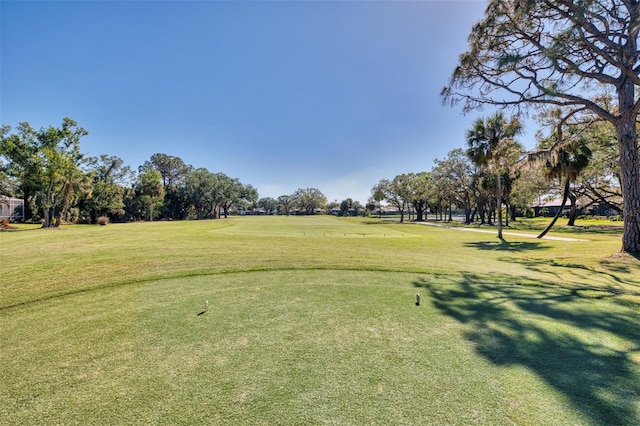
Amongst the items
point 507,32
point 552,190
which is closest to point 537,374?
point 507,32

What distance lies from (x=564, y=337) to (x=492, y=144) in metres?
21.0

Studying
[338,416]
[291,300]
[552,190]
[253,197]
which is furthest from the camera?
[253,197]

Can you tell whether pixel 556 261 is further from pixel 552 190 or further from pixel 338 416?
pixel 552 190

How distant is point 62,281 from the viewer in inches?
280

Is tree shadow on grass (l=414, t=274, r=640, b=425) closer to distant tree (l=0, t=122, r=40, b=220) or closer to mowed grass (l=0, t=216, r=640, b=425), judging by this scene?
mowed grass (l=0, t=216, r=640, b=425)

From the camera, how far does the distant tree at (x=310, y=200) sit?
12988 centimetres

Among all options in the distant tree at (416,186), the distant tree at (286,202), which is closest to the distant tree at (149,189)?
the distant tree at (416,186)

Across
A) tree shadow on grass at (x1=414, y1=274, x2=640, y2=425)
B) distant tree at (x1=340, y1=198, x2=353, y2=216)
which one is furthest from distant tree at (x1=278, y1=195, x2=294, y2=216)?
Result: tree shadow on grass at (x1=414, y1=274, x2=640, y2=425)

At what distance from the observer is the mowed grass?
101 inches

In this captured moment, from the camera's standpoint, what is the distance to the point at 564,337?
4039 millimetres

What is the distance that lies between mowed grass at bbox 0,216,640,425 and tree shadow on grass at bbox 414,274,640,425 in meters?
0.02

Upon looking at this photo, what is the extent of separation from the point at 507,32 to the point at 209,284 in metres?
13.3

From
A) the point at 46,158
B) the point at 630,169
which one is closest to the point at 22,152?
the point at 46,158

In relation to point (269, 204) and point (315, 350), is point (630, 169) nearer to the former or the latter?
point (315, 350)
